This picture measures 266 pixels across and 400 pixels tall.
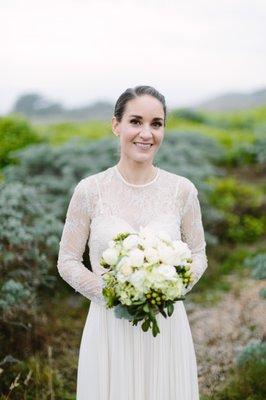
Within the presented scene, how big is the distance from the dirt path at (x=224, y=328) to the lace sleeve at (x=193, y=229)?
156 centimetres

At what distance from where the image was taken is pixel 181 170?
8938 mm

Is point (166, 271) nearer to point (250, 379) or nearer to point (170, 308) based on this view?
point (170, 308)

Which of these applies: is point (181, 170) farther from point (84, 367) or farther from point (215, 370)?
point (84, 367)

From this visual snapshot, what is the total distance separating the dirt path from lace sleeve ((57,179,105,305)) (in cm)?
178

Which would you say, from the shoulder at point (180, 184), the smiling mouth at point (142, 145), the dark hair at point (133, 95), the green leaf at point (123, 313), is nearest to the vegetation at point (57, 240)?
the green leaf at point (123, 313)

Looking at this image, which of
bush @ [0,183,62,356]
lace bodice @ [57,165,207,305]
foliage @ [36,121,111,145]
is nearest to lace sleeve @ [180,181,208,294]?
lace bodice @ [57,165,207,305]

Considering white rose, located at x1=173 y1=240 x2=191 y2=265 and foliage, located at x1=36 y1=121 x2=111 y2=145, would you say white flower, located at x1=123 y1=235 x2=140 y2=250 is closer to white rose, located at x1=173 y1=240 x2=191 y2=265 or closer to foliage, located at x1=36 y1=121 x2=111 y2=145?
white rose, located at x1=173 y1=240 x2=191 y2=265

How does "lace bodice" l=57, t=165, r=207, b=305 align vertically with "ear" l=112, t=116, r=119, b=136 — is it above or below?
below

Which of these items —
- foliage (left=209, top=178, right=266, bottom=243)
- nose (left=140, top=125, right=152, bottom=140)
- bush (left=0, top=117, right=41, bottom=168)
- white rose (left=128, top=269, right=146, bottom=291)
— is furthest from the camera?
bush (left=0, top=117, right=41, bottom=168)

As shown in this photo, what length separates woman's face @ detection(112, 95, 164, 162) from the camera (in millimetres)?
2941

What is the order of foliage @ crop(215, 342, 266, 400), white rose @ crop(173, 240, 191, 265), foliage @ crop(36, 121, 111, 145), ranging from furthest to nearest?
foliage @ crop(36, 121, 111, 145) → foliage @ crop(215, 342, 266, 400) → white rose @ crop(173, 240, 191, 265)

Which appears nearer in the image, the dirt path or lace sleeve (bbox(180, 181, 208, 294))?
lace sleeve (bbox(180, 181, 208, 294))

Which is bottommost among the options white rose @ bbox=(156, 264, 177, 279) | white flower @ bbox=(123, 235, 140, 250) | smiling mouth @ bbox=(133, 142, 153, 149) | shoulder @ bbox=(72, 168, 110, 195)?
white rose @ bbox=(156, 264, 177, 279)

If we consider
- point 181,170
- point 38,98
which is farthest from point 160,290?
point 38,98
